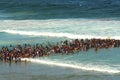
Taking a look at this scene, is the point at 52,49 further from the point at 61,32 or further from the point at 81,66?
the point at 61,32

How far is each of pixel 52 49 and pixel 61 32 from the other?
1099 centimetres

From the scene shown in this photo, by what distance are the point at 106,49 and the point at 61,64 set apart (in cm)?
634

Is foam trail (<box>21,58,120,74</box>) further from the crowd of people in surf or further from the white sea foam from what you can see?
the white sea foam

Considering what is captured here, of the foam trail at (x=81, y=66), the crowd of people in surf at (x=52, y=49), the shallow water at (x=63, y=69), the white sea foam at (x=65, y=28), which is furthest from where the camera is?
the white sea foam at (x=65, y=28)

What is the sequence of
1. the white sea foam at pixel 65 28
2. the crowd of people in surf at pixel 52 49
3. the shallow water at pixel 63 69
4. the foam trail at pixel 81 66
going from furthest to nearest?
the white sea foam at pixel 65 28 → the crowd of people in surf at pixel 52 49 → the foam trail at pixel 81 66 → the shallow water at pixel 63 69

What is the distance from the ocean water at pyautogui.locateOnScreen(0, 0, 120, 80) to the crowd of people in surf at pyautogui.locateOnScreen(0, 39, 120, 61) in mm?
765

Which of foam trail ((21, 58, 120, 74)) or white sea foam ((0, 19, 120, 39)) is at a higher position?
white sea foam ((0, 19, 120, 39))

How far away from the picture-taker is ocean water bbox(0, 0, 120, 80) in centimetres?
3397

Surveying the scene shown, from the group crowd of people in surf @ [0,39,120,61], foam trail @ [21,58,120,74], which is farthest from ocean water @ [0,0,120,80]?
crowd of people in surf @ [0,39,120,61]

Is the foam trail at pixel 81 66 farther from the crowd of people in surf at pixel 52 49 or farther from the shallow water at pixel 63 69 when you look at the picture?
the crowd of people in surf at pixel 52 49

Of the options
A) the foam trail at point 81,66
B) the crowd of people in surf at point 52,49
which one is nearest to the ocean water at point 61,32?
the foam trail at point 81,66

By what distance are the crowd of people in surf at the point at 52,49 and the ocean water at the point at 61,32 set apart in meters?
0.76

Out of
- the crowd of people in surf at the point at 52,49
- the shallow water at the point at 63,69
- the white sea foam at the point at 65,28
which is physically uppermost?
the white sea foam at the point at 65,28

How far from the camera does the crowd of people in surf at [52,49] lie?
3934cm
